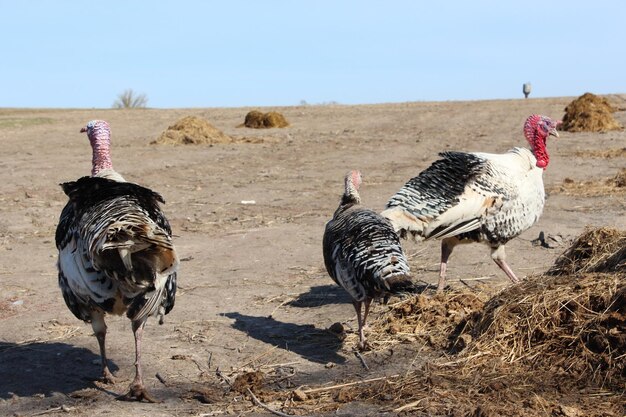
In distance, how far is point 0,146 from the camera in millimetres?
20094

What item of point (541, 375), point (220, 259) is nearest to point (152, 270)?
point (541, 375)

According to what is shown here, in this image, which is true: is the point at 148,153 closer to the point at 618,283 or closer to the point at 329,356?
the point at 329,356

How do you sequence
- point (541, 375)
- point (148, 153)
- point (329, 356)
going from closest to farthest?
point (541, 375), point (329, 356), point (148, 153)

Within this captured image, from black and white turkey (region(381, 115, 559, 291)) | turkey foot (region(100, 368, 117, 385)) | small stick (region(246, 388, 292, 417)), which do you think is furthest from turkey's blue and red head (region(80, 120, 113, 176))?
black and white turkey (region(381, 115, 559, 291))

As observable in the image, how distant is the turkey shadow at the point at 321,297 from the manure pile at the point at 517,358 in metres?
1.09

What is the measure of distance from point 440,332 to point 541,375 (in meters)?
1.36

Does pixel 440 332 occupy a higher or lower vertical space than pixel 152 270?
lower

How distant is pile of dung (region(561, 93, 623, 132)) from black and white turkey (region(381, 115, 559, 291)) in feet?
47.8

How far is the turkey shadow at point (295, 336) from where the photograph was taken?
22.5 ft

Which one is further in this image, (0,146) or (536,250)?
(0,146)

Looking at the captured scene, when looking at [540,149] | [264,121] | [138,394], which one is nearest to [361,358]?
[138,394]

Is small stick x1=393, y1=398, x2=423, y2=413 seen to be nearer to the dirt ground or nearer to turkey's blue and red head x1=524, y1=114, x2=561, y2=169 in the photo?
the dirt ground

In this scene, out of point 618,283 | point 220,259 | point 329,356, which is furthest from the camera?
point 220,259

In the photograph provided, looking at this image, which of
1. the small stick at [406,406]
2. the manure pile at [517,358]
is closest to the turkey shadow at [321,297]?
the manure pile at [517,358]
